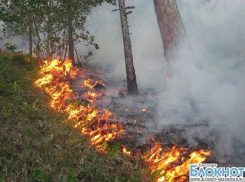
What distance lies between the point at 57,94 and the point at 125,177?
488 centimetres

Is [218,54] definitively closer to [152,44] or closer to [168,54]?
[168,54]

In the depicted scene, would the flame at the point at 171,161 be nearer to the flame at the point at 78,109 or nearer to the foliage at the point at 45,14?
the flame at the point at 78,109

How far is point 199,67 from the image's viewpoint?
9258 millimetres

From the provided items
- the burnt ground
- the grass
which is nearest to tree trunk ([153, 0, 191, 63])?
the burnt ground

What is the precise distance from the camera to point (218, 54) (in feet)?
36.5

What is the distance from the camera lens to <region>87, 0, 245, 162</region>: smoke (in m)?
6.60

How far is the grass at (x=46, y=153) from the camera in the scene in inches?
156

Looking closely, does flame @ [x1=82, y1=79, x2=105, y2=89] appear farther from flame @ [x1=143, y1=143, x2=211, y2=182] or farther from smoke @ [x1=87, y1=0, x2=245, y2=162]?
flame @ [x1=143, y1=143, x2=211, y2=182]

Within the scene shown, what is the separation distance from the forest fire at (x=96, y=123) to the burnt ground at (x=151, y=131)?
185 mm

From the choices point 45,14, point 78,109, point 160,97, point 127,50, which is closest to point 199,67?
point 160,97

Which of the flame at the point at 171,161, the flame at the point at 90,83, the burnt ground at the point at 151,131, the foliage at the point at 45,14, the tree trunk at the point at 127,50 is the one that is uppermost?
the foliage at the point at 45,14

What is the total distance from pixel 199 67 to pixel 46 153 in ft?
24.7

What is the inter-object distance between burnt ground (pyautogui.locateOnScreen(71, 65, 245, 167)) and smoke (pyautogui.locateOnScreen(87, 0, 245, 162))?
7.4 inches

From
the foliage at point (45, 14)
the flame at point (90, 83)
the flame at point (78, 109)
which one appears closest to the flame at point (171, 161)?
the flame at point (78, 109)
